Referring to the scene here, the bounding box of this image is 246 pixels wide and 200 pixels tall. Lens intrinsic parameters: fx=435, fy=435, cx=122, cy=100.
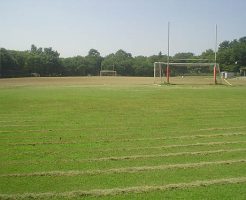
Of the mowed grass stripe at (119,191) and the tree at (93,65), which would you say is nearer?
the mowed grass stripe at (119,191)

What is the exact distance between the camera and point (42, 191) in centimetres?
718

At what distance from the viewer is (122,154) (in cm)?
995

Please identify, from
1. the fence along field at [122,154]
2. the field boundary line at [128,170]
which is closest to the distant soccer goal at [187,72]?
the fence along field at [122,154]

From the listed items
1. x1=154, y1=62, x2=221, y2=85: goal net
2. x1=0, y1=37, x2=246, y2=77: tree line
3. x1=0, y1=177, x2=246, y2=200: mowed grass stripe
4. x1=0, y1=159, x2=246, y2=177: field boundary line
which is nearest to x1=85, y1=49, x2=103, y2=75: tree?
x1=0, y1=37, x2=246, y2=77: tree line

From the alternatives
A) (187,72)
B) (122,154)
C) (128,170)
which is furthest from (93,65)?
(128,170)

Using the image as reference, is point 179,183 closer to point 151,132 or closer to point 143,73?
point 151,132

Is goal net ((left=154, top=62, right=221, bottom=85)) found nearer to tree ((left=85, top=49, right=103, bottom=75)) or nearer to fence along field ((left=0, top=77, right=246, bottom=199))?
fence along field ((left=0, top=77, right=246, bottom=199))

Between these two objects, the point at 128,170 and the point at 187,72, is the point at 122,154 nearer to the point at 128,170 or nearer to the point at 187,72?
the point at 128,170

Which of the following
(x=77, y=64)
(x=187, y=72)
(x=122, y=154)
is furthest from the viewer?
(x=77, y=64)

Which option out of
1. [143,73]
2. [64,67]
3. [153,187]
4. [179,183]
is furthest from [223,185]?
[64,67]

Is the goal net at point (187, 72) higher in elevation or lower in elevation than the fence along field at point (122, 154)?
higher

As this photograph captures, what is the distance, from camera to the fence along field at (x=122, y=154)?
729 centimetres

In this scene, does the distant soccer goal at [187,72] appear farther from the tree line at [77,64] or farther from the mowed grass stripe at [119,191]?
the mowed grass stripe at [119,191]

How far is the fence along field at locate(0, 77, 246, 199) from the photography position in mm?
7288
